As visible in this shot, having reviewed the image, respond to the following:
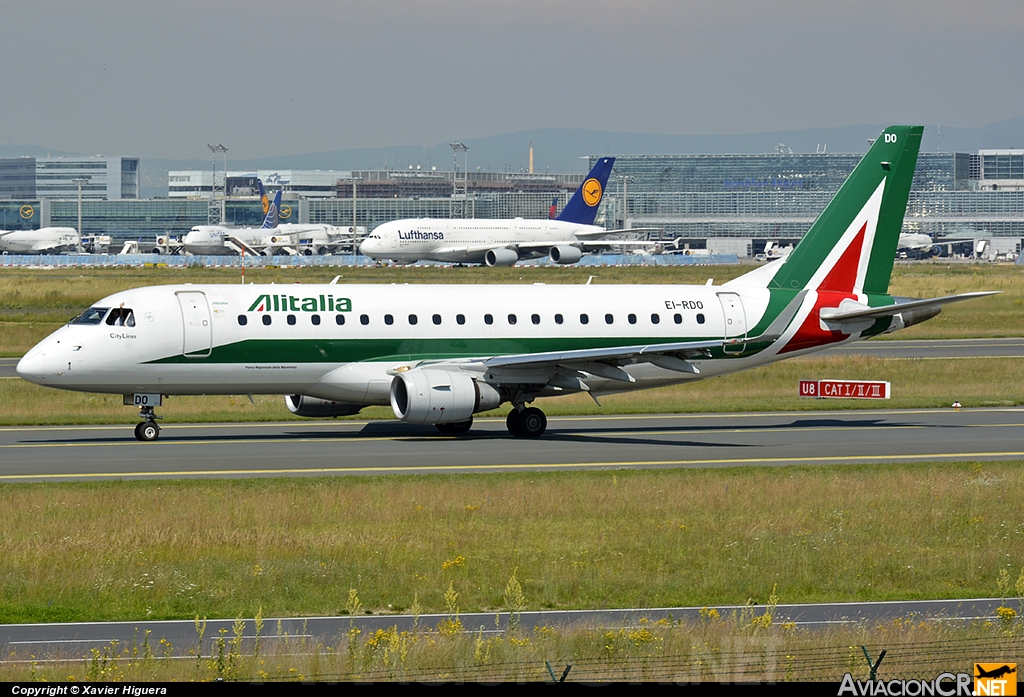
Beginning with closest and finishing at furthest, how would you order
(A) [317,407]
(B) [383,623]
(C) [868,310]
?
(B) [383,623], (A) [317,407], (C) [868,310]

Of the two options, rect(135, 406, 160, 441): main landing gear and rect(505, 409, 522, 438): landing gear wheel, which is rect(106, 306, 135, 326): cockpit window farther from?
rect(505, 409, 522, 438): landing gear wheel

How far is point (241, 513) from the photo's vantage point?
24.6 meters

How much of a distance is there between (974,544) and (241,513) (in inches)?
508

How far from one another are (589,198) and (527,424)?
119991mm

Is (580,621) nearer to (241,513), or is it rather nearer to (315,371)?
(241,513)

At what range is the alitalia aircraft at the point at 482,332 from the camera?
35.0 m

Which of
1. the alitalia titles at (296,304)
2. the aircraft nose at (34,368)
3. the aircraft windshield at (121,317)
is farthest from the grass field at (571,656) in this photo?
the alitalia titles at (296,304)

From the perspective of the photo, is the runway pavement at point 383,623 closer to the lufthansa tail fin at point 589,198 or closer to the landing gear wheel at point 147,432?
the landing gear wheel at point 147,432

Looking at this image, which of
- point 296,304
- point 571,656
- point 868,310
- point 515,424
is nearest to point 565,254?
point 868,310

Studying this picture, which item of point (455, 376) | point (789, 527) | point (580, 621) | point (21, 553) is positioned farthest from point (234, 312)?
point (580, 621)

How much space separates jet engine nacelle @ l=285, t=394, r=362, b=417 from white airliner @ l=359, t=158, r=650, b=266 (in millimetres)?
105098

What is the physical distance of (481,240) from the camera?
490 feet

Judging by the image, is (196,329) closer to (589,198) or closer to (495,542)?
(495,542)

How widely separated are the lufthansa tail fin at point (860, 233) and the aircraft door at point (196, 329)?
1737 cm
